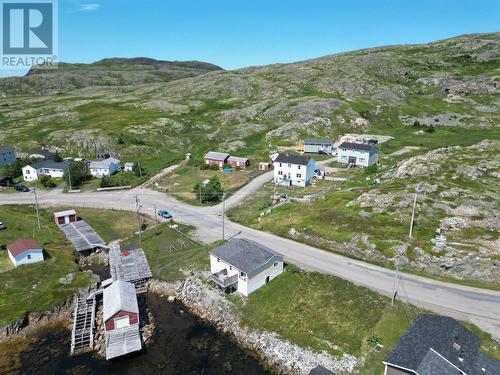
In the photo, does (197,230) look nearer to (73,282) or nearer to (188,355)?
(73,282)

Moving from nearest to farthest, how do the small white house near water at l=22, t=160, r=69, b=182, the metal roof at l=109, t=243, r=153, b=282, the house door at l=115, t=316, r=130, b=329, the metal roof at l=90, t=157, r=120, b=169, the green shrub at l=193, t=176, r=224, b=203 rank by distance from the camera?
1. the house door at l=115, t=316, r=130, b=329
2. the metal roof at l=109, t=243, r=153, b=282
3. the green shrub at l=193, t=176, r=224, b=203
4. the small white house near water at l=22, t=160, r=69, b=182
5. the metal roof at l=90, t=157, r=120, b=169

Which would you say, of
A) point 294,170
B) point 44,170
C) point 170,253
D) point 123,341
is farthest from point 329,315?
point 44,170

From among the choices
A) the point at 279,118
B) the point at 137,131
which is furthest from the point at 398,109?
the point at 137,131

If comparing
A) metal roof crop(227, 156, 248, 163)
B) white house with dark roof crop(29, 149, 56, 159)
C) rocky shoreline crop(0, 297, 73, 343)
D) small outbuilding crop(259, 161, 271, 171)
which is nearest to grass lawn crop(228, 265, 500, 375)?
rocky shoreline crop(0, 297, 73, 343)

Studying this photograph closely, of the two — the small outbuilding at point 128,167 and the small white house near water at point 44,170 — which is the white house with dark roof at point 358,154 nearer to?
the small outbuilding at point 128,167

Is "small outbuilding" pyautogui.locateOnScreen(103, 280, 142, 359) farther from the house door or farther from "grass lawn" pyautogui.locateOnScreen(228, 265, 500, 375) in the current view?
"grass lawn" pyautogui.locateOnScreen(228, 265, 500, 375)

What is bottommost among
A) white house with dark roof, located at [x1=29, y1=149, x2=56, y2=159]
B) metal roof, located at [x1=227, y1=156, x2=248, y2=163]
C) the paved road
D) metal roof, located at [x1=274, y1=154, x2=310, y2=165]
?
the paved road

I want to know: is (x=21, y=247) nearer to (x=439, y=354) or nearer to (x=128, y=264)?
(x=128, y=264)
